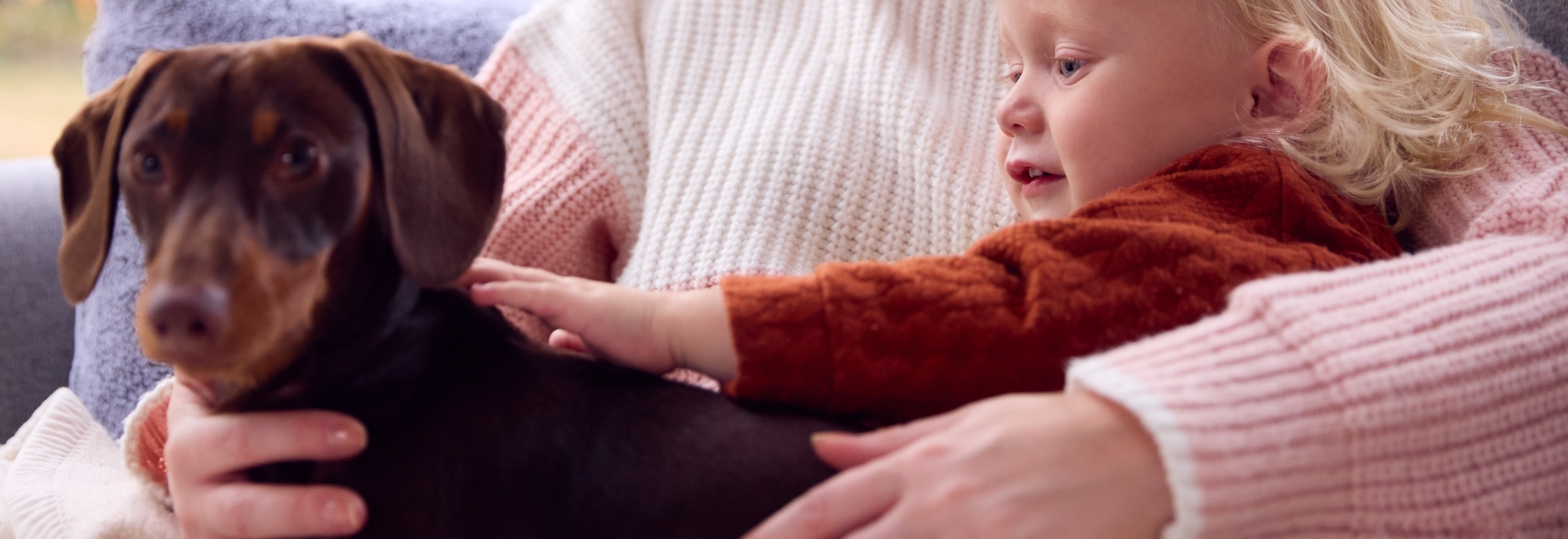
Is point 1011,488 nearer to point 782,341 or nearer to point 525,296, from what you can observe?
point 782,341

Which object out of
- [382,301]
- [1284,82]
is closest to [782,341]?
[382,301]

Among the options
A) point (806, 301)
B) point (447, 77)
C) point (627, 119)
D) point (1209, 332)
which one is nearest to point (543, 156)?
point (627, 119)

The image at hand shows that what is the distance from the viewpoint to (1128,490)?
678 millimetres

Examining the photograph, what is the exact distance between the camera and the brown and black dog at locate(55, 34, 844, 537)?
664mm

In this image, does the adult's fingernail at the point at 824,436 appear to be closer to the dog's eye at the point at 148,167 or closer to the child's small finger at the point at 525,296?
the child's small finger at the point at 525,296

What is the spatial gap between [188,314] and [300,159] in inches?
4.9

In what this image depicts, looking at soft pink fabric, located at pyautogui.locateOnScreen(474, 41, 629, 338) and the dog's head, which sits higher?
the dog's head

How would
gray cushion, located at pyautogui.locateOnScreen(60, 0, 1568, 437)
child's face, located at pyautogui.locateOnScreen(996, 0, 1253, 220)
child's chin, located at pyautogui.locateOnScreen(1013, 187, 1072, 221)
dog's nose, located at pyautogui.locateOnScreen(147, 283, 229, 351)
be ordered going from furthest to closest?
Answer: 1. gray cushion, located at pyautogui.locateOnScreen(60, 0, 1568, 437)
2. child's chin, located at pyautogui.locateOnScreen(1013, 187, 1072, 221)
3. child's face, located at pyautogui.locateOnScreen(996, 0, 1253, 220)
4. dog's nose, located at pyautogui.locateOnScreen(147, 283, 229, 351)

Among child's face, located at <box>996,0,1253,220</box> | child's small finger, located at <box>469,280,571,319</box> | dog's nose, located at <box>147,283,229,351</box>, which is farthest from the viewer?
child's face, located at <box>996,0,1253,220</box>

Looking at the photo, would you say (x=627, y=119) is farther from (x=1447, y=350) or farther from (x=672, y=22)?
(x=1447, y=350)

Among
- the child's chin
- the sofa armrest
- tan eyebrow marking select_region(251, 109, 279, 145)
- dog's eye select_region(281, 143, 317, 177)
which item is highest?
tan eyebrow marking select_region(251, 109, 279, 145)

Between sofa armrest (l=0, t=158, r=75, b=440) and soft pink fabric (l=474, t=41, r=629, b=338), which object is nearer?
soft pink fabric (l=474, t=41, r=629, b=338)

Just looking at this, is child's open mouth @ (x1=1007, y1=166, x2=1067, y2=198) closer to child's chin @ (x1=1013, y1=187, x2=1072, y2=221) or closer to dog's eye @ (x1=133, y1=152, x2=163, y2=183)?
child's chin @ (x1=1013, y1=187, x2=1072, y2=221)

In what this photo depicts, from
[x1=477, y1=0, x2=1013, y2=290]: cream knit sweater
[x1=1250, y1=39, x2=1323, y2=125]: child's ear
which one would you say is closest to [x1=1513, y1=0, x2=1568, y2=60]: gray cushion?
[x1=1250, y1=39, x2=1323, y2=125]: child's ear
